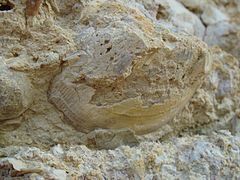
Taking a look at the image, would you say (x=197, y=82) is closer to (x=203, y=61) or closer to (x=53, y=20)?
(x=203, y=61)

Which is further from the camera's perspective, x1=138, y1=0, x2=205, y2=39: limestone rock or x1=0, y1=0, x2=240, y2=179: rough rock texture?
x1=138, y1=0, x2=205, y2=39: limestone rock

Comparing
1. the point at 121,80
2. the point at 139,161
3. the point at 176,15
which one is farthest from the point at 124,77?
the point at 176,15

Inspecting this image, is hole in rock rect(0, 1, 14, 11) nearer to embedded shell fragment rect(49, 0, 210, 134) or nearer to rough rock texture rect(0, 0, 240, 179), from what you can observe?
rough rock texture rect(0, 0, 240, 179)

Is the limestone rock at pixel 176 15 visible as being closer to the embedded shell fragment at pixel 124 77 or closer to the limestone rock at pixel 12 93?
the embedded shell fragment at pixel 124 77

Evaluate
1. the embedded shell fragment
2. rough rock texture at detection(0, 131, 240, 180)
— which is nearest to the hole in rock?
the embedded shell fragment

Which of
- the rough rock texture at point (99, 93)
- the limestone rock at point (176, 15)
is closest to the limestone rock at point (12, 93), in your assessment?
the rough rock texture at point (99, 93)

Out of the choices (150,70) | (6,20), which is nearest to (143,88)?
(150,70)

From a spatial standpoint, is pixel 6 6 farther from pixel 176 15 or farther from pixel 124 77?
pixel 176 15
